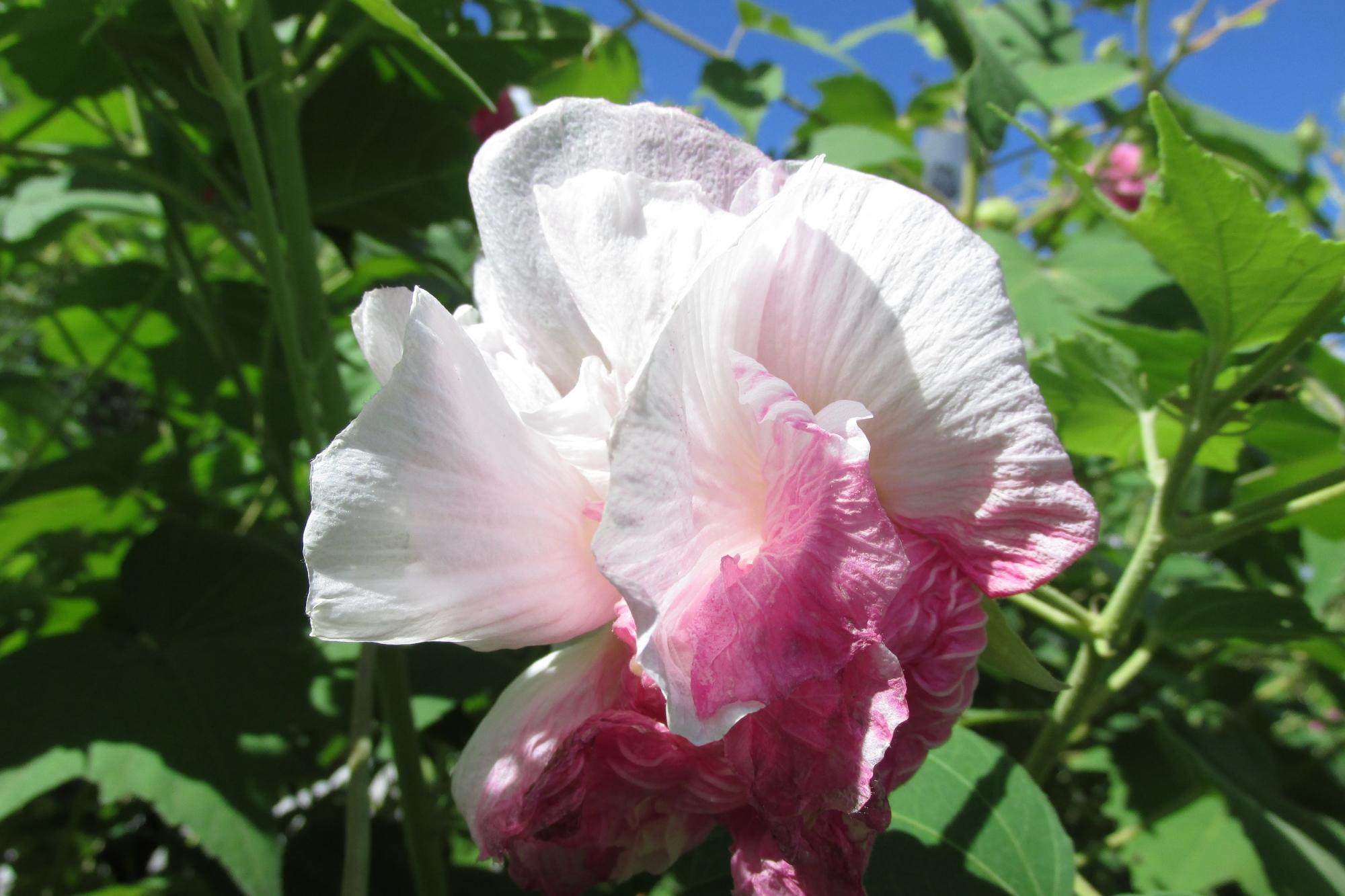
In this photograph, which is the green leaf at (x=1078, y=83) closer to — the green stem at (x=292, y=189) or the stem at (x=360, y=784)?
the green stem at (x=292, y=189)

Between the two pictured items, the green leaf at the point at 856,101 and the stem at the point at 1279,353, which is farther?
the green leaf at the point at 856,101

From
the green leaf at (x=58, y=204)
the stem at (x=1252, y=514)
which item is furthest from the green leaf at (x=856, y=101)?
the stem at (x=1252, y=514)

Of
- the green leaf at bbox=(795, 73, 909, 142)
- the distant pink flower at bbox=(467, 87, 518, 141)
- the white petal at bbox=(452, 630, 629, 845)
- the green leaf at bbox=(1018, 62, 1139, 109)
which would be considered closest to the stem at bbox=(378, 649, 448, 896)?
the white petal at bbox=(452, 630, 629, 845)

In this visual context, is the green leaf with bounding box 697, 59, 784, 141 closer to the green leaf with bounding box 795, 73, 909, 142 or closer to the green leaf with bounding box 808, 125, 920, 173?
the green leaf with bounding box 808, 125, 920, 173

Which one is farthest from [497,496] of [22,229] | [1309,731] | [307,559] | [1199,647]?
[1309,731]

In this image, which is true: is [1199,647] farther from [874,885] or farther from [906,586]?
[906,586]
